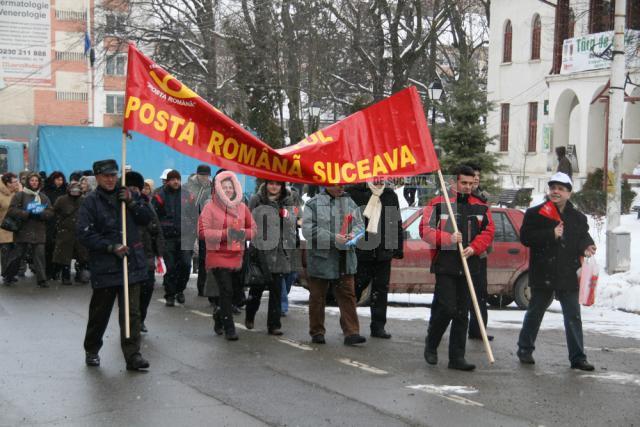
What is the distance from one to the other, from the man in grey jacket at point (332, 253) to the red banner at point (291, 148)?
50cm

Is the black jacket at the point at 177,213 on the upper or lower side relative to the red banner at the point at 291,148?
lower

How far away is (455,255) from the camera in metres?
9.09

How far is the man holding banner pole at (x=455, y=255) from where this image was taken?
9008 mm

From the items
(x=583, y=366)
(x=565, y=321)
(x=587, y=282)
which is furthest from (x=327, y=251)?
(x=583, y=366)

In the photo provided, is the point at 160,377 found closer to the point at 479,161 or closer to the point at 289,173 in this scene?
the point at 289,173

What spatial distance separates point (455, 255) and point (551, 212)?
3.26 ft

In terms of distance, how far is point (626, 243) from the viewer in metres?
16.0

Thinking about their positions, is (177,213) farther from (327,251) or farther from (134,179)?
(327,251)

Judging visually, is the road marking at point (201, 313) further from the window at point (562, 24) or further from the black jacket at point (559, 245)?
the window at point (562, 24)

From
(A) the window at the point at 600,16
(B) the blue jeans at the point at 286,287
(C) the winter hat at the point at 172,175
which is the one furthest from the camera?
(A) the window at the point at 600,16

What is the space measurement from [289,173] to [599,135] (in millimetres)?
25876

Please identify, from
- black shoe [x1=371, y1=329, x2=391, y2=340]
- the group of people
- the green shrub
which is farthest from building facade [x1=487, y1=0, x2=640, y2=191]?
black shoe [x1=371, y1=329, x2=391, y2=340]

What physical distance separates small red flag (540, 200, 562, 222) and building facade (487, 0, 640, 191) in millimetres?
17451

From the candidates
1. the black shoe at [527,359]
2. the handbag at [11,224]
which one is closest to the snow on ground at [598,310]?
the black shoe at [527,359]
